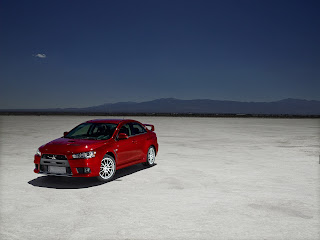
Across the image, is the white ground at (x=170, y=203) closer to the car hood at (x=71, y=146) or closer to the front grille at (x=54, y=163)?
the front grille at (x=54, y=163)

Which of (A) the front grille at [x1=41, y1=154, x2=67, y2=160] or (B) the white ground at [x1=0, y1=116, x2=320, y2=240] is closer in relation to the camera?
(B) the white ground at [x1=0, y1=116, x2=320, y2=240]

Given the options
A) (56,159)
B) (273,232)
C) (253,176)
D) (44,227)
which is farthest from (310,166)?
(44,227)

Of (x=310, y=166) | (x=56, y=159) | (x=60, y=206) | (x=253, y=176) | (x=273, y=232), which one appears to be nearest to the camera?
(x=273, y=232)

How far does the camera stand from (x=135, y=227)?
5.27m

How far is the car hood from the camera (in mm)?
8117

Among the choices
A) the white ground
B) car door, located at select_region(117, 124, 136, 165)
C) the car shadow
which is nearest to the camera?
the white ground

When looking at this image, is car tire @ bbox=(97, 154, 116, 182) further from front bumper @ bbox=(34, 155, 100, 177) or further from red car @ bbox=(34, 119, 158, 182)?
front bumper @ bbox=(34, 155, 100, 177)

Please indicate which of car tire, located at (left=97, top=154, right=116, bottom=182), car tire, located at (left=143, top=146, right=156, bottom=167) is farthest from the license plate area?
car tire, located at (left=143, top=146, right=156, bottom=167)

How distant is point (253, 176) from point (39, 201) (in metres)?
5.41

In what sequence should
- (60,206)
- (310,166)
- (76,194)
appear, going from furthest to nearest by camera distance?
(310,166) < (76,194) < (60,206)

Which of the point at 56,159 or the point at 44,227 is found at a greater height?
the point at 56,159

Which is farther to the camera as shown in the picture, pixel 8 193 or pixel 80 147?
pixel 80 147

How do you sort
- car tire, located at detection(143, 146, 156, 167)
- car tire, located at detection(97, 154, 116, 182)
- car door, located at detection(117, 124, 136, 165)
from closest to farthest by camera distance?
car tire, located at detection(97, 154, 116, 182), car door, located at detection(117, 124, 136, 165), car tire, located at detection(143, 146, 156, 167)

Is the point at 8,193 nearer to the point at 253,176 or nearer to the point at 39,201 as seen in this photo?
the point at 39,201
